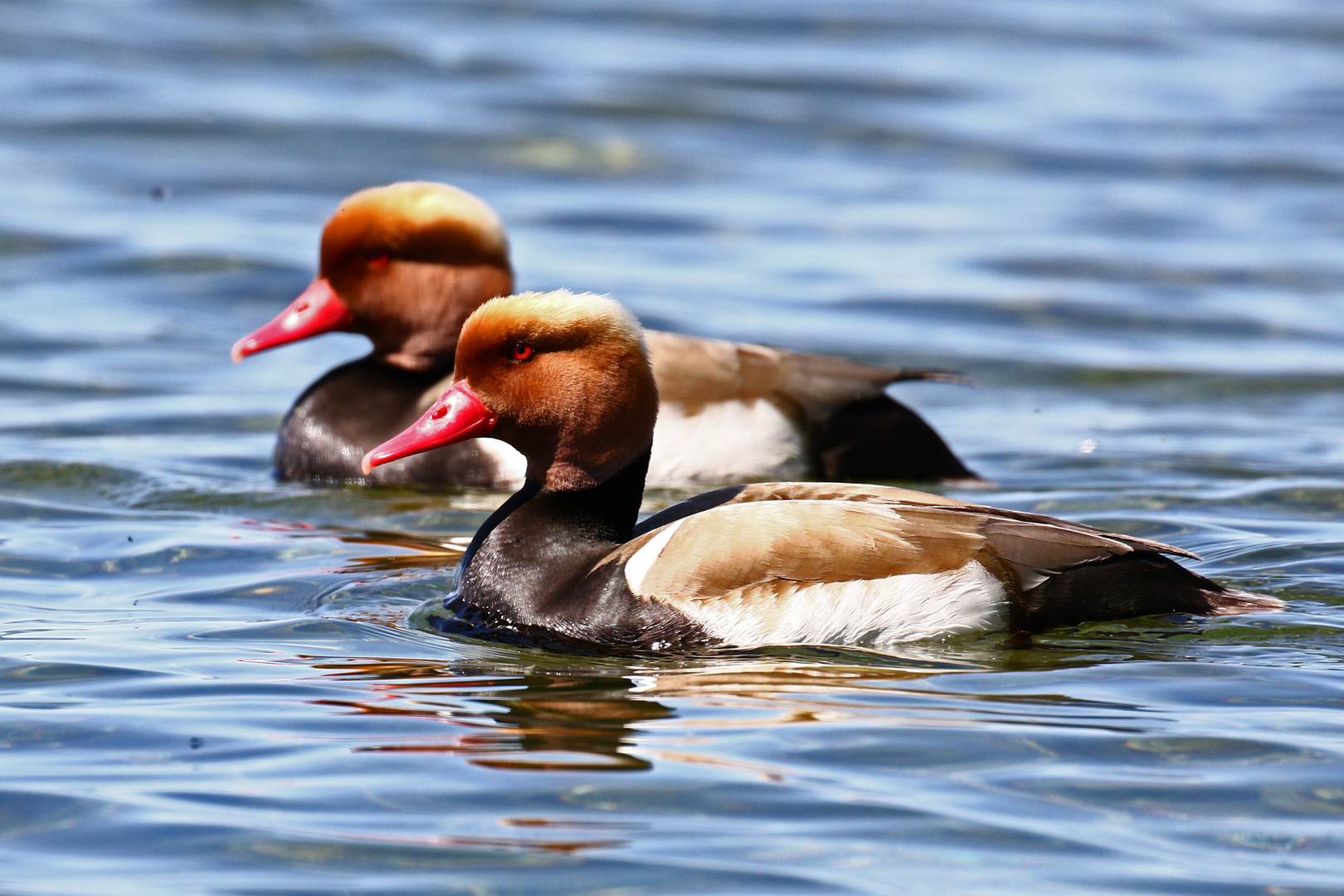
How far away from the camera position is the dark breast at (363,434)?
25.0ft

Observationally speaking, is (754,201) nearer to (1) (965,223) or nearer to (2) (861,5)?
(1) (965,223)

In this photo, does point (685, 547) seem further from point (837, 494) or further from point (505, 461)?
point (505, 461)

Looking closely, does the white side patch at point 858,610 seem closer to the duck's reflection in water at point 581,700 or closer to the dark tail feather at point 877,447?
the duck's reflection in water at point 581,700

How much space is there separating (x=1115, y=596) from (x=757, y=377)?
277 centimetres

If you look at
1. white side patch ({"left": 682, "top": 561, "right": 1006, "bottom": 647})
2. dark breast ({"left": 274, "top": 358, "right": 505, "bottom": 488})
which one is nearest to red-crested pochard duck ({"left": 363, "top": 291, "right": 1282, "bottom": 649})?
white side patch ({"left": 682, "top": 561, "right": 1006, "bottom": 647})

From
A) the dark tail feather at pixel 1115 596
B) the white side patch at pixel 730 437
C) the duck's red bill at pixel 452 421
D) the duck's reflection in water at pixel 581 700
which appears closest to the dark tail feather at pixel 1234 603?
the dark tail feather at pixel 1115 596

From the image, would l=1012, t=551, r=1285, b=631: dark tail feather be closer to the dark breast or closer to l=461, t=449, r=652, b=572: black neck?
l=461, t=449, r=652, b=572: black neck

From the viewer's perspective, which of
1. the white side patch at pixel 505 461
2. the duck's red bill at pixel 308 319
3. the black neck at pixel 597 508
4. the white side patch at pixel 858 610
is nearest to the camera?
the white side patch at pixel 858 610

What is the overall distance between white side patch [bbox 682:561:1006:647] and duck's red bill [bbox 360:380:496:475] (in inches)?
33.3

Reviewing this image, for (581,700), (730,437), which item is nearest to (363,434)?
(730,437)

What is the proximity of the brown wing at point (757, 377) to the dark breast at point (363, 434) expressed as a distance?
31.4 inches

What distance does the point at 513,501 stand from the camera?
18.2 ft

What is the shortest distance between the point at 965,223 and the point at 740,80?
14.8 feet

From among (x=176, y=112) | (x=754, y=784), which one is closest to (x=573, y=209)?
(x=176, y=112)
